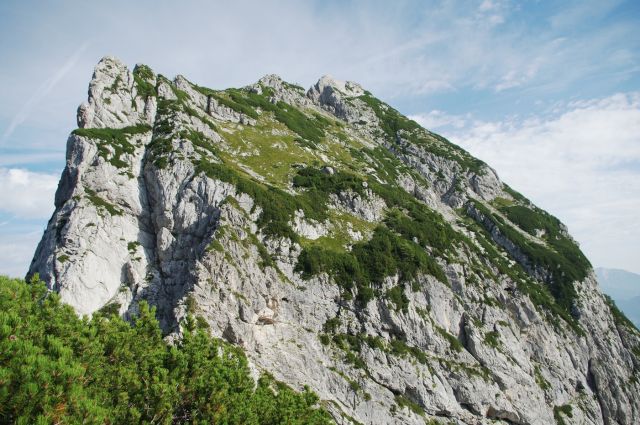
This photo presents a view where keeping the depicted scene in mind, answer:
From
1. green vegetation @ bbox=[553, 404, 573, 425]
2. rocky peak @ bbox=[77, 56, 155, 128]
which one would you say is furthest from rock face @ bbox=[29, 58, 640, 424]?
green vegetation @ bbox=[553, 404, 573, 425]

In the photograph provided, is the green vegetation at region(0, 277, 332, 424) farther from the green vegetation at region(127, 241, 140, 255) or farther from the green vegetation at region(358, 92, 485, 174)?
the green vegetation at region(358, 92, 485, 174)

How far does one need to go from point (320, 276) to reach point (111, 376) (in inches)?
1436

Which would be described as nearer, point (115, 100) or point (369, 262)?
point (369, 262)

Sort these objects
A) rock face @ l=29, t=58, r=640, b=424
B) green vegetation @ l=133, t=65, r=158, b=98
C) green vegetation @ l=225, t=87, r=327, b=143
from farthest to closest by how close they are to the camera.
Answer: green vegetation @ l=225, t=87, r=327, b=143 < green vegetation @ l=133, t=65, r=158, b=98 < rock face @ l=29, t=58, r=640, b=424

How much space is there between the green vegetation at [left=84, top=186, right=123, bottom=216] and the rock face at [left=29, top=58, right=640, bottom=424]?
25 centimetres

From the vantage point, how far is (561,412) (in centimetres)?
5516

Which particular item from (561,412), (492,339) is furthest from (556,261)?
(492,339)

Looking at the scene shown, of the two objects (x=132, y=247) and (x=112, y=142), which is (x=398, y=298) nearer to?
(x=132, y=247)

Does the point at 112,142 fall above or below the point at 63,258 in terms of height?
above

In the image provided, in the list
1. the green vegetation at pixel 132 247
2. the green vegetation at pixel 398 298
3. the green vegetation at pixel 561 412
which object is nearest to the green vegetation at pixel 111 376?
the green vegetation at pixel 398 298

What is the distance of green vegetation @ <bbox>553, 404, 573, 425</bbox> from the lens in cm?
5388

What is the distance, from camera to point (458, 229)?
81.5 m

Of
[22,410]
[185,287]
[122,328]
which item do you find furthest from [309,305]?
[22,410]

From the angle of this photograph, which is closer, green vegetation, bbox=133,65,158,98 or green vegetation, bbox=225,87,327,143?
green vegetation, bbox=133,65,158,98
